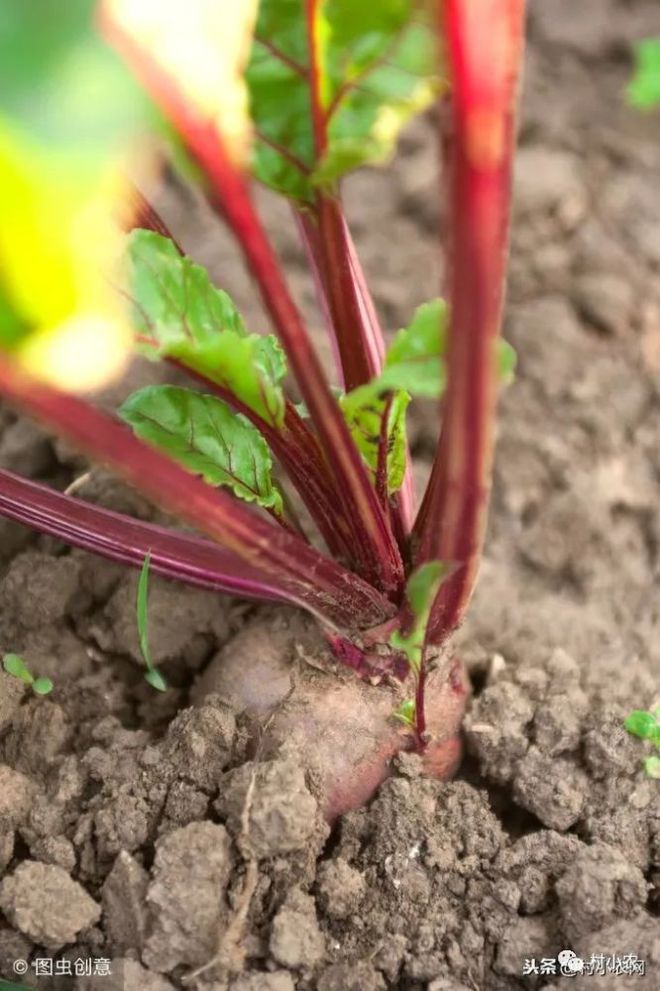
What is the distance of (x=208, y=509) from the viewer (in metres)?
1.00

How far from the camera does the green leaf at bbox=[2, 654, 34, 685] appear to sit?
4.32 ft

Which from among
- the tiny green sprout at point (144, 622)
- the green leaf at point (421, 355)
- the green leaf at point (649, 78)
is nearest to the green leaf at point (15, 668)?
the tiny green sprout at point (144, 622)

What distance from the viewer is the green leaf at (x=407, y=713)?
1.26 metres

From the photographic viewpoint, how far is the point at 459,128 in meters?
0.77

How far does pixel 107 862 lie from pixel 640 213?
4.60 ft

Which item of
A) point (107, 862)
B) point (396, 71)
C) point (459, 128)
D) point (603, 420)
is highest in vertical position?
point (603, 420)

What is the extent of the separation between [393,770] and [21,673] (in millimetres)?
444

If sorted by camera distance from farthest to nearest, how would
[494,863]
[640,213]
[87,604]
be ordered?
[640,213]
[87,604]
[494,863]

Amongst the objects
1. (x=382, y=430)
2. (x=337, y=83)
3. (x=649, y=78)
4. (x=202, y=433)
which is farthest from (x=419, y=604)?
(x=649, y=78)

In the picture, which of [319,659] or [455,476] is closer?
[455,476]

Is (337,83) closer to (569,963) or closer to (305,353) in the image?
(305,353)

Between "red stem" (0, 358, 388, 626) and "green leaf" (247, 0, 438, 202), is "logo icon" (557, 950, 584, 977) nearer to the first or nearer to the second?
"red stem" (0, 358, 388, 626)

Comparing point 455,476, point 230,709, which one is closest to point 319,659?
point 230,709

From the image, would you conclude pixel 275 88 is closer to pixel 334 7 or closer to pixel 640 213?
pixel 334 7
